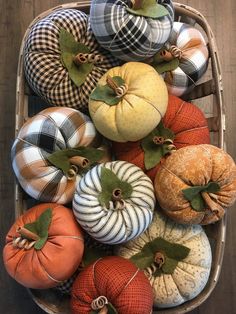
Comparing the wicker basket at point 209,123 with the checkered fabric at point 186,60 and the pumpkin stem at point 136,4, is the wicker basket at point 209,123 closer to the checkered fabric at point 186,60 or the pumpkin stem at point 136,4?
the checkered fabric at point 186,60

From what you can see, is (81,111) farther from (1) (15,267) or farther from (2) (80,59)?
(1) (15,267)

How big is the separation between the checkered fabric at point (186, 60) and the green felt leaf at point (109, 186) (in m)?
0.27

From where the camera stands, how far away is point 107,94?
31.0 inches

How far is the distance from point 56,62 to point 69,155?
0.65 feet

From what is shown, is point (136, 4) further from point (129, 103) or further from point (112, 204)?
point (112, 204)

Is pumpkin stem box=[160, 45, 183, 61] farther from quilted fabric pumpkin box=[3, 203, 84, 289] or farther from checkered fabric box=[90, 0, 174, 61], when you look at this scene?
quilted fabric pumpkin box=[3, 203, 84, 289]

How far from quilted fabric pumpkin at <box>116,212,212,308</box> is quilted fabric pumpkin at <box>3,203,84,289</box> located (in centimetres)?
13

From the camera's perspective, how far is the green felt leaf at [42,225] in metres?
0.77

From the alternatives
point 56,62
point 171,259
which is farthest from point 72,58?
point 171,259

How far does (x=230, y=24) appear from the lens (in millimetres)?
1165

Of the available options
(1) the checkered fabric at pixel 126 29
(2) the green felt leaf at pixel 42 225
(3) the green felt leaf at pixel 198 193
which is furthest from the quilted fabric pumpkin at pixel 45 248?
(1) the checkered fabric at pixel 126 29

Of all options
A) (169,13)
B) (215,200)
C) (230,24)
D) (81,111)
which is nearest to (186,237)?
(215,200)

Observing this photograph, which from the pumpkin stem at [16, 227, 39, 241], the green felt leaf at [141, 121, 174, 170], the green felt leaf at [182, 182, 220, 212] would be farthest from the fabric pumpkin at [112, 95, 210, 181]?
the pumpkin stem at [16, 227, 39, 241]

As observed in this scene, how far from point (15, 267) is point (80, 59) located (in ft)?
1.40
